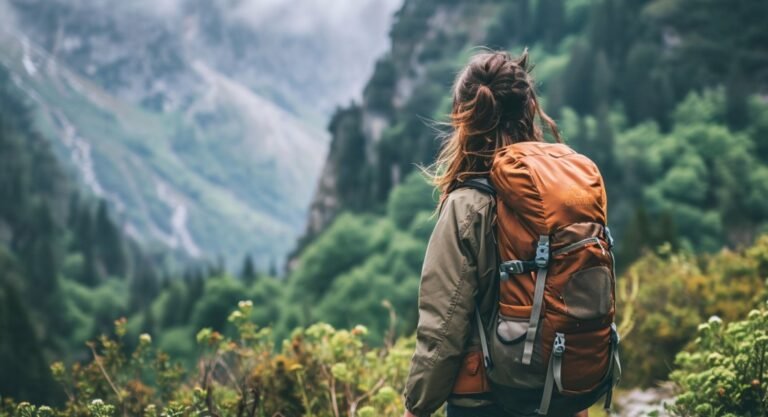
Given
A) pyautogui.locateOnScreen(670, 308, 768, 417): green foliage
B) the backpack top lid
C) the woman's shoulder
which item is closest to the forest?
pyautogui.locateOnScreen(670, 308, 768, 417): green foliage

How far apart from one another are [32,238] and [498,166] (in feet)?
367

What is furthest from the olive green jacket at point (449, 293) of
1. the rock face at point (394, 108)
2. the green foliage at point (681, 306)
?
the rock face at point (394, 108)

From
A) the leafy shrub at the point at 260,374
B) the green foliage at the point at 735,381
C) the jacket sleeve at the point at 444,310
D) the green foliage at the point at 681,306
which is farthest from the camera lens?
the green foliage at the point at 681,306

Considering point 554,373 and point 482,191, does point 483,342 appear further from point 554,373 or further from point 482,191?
point 482,191

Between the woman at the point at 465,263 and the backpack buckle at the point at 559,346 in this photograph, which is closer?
the backpack buckle at the point at 559,346

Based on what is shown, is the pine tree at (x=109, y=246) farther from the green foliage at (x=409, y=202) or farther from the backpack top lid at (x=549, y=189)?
the backpack top lid at (x=549, y=189)

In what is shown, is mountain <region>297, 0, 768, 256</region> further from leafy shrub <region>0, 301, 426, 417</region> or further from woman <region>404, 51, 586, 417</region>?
woman <region>404, 51, 586, 417</region>

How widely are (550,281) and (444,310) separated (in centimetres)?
41

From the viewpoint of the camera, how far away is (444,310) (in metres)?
3.07

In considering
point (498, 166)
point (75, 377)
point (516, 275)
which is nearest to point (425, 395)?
point (516, 275)

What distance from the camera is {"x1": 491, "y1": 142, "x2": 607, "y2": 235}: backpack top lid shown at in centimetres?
297

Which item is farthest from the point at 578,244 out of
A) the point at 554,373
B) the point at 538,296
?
the point at 554,373

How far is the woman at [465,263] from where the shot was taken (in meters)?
3.08

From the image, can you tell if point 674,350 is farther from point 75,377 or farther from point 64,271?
point 64,271
